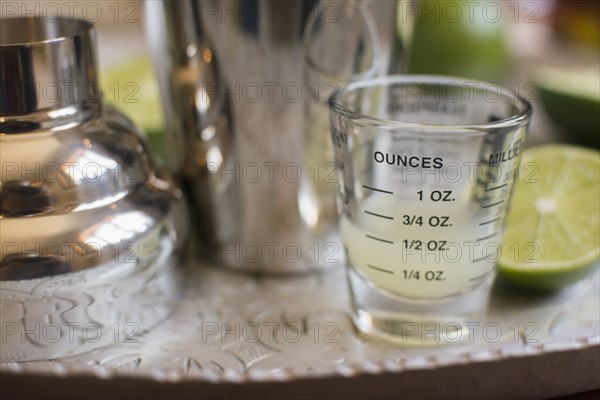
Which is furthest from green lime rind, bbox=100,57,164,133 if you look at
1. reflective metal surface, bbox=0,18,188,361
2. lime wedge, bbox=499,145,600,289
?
lime wedge, bbox=499,145,600,289

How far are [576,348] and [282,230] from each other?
254 millimetres

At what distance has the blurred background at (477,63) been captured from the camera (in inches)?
30.5

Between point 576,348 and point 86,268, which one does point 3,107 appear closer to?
point 86,268

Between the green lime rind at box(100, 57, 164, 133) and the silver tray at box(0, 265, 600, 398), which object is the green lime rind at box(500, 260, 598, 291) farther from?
the green lime rind at box(100, 57, 164, 133)

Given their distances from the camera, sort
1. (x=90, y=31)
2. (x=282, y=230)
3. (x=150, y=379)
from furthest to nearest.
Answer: (x=282, y=230) < (x=90, y=31) < (x=150, y=379)

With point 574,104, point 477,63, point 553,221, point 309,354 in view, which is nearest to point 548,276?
point 553,221

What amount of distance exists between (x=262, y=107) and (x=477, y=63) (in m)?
0.43

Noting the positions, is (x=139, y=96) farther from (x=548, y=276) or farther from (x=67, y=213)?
(x=548, y=276)

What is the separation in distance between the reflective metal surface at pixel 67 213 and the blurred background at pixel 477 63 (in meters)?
0.14

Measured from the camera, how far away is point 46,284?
0.48 m

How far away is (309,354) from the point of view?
1.63ft

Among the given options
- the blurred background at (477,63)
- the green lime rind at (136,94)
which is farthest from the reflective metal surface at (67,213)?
the green lime rind at (136,94)

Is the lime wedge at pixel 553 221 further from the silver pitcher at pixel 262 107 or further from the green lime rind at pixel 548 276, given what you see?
the silver pitcher at pixel 262 107

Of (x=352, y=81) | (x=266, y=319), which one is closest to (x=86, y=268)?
(x=266, y=319)
